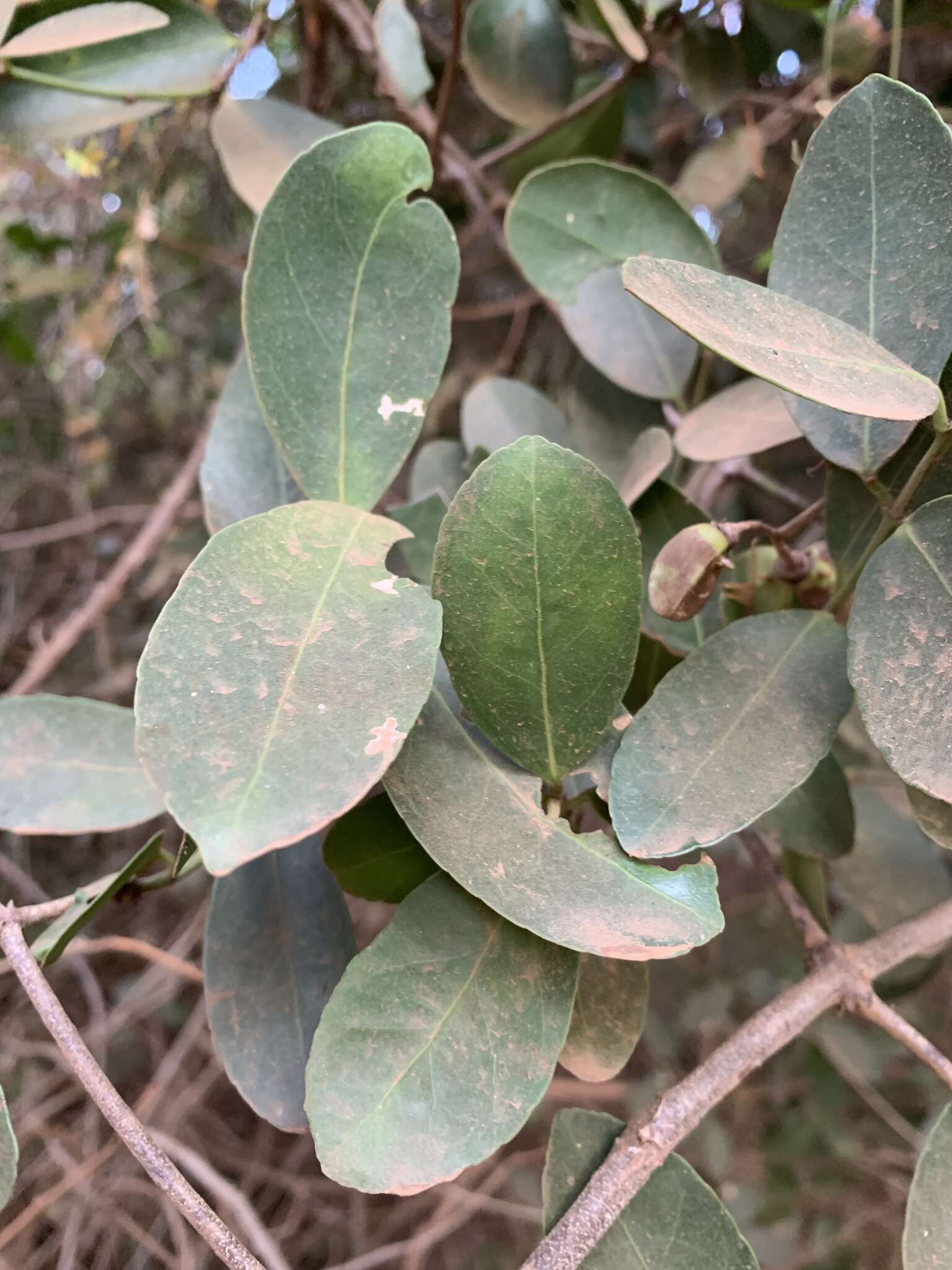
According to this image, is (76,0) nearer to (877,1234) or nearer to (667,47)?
(667,47)

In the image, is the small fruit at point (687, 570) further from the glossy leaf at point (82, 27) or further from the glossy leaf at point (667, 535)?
the glossy leaf at point (82, 27)

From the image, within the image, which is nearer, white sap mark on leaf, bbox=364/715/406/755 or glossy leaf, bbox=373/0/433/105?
white sap mark on leaf, bbox=364/715/406/755

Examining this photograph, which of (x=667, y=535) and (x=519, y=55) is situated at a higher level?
(x=519, y=55)

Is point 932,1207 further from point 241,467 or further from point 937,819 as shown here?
point 241,467

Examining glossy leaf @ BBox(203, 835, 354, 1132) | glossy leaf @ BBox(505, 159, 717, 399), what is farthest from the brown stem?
glossy leaf @ BBox(505, 159, 717, 399)

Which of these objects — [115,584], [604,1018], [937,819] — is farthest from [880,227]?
[115,584]

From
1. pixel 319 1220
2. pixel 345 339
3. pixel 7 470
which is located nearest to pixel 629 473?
pixel 345 339

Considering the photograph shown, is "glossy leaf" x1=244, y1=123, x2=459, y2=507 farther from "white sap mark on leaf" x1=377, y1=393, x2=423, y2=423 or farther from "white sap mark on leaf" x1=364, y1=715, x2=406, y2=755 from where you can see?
"white sap mark on leaf" x1=364, y1=715, x2=406, y2=755
